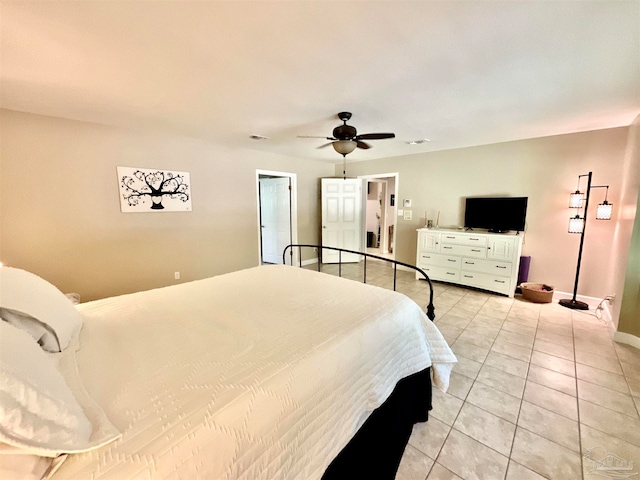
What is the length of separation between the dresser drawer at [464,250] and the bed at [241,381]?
274cm

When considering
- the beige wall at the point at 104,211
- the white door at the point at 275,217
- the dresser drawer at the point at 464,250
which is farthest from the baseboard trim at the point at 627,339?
the beige wall at the point at 104,211

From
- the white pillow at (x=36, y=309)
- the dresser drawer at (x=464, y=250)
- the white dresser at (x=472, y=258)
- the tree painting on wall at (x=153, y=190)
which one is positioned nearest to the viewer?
the white pillow at (x=36, y=309)

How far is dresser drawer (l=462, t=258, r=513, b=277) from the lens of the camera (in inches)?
147

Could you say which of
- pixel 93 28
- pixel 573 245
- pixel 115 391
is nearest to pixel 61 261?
pixel 93 28

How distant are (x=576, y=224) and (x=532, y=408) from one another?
2761 millimetres

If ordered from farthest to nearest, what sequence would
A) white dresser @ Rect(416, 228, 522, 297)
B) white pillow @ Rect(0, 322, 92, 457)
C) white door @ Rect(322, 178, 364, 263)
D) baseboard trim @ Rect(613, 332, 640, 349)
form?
white door @ Rect(322, 178, 364, 263)
white dresser @ Rect(416, 228, 522, 297)
baseboard trim @ Rect(613, 332, 640, 349)
white pillow @ Rect(0, 322, 92, 457)

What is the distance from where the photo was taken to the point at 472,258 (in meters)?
4.04

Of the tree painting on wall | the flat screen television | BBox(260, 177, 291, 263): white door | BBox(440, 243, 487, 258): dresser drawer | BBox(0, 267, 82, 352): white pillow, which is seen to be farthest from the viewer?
BBox(260, 177, 291, 263): white door

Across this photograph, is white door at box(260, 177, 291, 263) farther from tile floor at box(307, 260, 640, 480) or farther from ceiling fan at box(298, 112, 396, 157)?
tile floor at box(307, 260, 640, 480)

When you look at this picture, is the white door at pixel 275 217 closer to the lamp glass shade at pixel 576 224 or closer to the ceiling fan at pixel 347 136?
the ceiling fan at pixel 347 136

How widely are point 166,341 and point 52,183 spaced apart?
284cm

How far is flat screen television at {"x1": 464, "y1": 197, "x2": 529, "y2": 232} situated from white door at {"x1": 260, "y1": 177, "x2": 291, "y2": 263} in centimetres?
334

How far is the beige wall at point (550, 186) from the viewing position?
3.26 meters

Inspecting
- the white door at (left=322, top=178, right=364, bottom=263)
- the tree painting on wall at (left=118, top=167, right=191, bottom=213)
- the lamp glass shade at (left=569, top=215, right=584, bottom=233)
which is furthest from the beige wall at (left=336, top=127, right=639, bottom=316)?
the tree painting on wall at (left=118, top=167, right=191, bottom=213)
